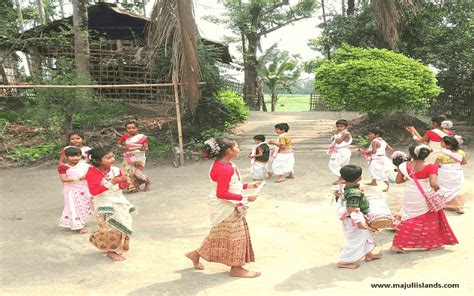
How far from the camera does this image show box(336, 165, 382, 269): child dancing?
414cm

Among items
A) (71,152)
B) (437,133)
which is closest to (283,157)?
(437,133)

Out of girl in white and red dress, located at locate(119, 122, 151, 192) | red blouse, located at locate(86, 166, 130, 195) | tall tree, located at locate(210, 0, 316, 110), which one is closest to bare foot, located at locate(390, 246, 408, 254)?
red blouse, located at locate(86, 166, 130, 195)

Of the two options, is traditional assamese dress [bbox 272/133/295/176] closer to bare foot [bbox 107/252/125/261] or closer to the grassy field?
bare foot [bbox 107/252/125/261]

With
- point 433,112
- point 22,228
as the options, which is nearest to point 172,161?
point 22,228

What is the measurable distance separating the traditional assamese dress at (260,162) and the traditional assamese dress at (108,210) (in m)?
4.08

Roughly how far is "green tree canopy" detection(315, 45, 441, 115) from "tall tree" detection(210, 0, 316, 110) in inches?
565

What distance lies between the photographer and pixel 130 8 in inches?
809

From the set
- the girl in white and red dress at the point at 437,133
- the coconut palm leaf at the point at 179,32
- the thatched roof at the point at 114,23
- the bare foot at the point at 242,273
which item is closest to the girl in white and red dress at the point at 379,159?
the girl in white and red dress at the point at 437,133

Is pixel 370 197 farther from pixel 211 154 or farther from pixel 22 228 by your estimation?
pixel 22 228

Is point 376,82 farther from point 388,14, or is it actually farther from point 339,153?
point 339,153

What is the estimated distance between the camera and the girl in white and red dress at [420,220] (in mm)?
4652

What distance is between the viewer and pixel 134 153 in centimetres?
778

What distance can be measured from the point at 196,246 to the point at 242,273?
3.79 feet

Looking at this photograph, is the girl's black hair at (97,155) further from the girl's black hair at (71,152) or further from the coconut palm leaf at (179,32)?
the coconut palm leaf at (179,32)
